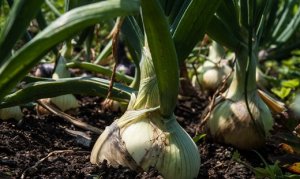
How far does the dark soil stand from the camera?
1408mm

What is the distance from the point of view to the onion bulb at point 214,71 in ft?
8.87

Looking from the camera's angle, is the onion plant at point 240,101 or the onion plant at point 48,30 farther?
the onion plant at point 240,101

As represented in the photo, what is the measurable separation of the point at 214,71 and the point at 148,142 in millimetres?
A: 1352

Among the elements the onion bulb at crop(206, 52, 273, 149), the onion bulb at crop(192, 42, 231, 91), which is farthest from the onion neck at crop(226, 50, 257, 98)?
the onion bulb at crop(192, 42, 231, 91)

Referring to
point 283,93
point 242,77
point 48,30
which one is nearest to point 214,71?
point 283,93

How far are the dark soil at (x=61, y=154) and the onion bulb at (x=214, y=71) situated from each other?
20.7 inches

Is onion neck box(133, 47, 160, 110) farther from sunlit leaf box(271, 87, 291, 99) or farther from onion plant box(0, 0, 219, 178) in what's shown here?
sunlit leaf box(271, 87, 291, 99)

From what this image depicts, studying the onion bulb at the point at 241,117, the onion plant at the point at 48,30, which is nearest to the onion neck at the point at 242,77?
the onion bulb at the point at 241,117

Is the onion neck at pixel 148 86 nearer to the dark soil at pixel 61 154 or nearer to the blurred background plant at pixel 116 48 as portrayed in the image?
the blurred background plant at pixel 116 48

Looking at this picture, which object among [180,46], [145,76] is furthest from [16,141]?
[180,46]

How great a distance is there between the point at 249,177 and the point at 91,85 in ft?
1.64

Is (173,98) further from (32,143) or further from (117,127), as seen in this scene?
(32,143)

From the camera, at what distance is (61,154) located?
159 centimetres

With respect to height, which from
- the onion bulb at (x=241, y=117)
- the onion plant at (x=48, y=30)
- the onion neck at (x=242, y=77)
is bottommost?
the onion bulb at (x=241, y=117)
